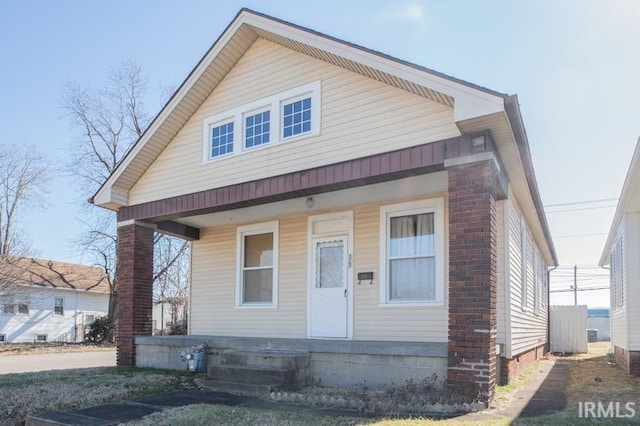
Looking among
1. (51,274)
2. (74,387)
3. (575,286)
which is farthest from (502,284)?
(575,286)

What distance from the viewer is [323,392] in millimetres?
7758

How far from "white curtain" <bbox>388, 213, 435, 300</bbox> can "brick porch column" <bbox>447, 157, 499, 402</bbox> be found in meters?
2.22

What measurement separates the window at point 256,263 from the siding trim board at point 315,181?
1.67 m

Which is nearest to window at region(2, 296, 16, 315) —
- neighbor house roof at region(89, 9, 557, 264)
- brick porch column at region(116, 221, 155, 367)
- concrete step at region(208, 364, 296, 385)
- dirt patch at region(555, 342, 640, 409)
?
brick porch column at region(116, 221, 155, 367)

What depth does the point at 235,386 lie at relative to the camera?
8359 mm

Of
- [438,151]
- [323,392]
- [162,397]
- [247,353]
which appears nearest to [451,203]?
[438,151]

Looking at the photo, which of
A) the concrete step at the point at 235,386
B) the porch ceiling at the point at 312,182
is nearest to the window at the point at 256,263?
the porch ceiling at the point at 312,182

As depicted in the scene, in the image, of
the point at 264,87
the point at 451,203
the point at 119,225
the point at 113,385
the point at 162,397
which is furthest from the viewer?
the point at 119,225

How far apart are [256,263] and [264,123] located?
3500mm

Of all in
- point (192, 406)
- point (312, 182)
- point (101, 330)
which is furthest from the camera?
point (101, 330)

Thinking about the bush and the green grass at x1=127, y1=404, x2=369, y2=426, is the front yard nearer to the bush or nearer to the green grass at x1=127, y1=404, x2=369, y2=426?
the green grass at x1=127, y1=404, x2=369, y2=426

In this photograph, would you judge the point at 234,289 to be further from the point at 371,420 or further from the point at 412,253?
the point at 371,420

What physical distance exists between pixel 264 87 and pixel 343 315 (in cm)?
459

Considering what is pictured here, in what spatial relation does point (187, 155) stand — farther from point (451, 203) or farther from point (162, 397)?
point (451, 203)
